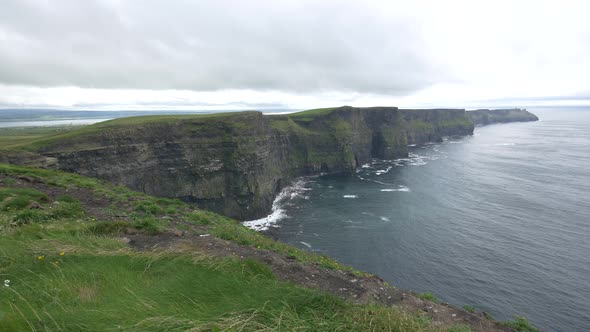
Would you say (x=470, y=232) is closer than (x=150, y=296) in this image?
No

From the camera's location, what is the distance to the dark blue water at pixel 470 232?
31.1 metres

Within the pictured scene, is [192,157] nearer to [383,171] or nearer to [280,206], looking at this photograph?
[280,206]

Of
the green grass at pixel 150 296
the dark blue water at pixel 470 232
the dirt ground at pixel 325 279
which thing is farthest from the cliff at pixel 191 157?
the green grass at pixel 150 296

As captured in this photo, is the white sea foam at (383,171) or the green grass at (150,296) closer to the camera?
the green grass at (150,296)

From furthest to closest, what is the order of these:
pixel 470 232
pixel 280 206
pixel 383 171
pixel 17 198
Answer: pixel 383 171 < pixel 280 206 < pixel 470 232 < pixel 17 198

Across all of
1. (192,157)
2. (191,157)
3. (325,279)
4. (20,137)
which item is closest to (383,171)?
(192,157)

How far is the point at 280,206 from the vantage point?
63719 millimetres

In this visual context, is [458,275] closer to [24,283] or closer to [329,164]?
[24,283]

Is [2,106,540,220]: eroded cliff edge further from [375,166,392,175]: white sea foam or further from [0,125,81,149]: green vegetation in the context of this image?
[375,166,392,175]: white sea foam

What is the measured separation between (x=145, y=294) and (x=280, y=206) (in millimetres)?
57890

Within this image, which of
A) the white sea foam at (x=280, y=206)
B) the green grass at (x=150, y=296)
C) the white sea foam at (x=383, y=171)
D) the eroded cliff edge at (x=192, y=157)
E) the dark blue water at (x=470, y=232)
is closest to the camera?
the green grass at (x=150, y=296)

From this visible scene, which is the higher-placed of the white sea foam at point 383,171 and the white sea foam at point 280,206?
the white sea foam at point 383,171

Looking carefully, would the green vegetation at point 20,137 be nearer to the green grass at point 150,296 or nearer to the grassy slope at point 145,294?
the grassy slope at point 145,294

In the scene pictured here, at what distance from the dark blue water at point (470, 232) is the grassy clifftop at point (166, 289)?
26637 mm
